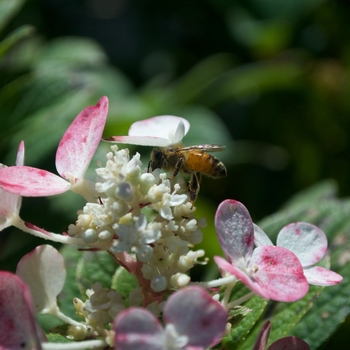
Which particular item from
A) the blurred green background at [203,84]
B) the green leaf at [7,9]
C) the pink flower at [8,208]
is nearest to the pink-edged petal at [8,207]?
the pink flower at [8,208]

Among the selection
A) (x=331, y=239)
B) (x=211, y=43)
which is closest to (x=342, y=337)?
(x=331, y=239)

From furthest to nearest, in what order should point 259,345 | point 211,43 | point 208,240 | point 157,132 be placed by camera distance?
1. point 211,43
2. point 208,240
3. point 157,132
4. point 259,345

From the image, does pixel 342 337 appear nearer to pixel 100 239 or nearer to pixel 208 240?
pixel 208 240

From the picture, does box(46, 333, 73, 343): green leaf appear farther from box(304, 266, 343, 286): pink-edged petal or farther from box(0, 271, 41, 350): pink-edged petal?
box(304, 266, 343, 286): pink-edged petal

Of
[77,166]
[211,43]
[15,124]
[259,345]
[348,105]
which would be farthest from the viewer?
[211,43]

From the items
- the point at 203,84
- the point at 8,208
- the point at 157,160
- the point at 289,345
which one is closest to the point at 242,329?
the point at 289,345

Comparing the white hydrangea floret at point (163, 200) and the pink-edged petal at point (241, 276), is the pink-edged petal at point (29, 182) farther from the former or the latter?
the pink-edged petal at point (241, 276)
